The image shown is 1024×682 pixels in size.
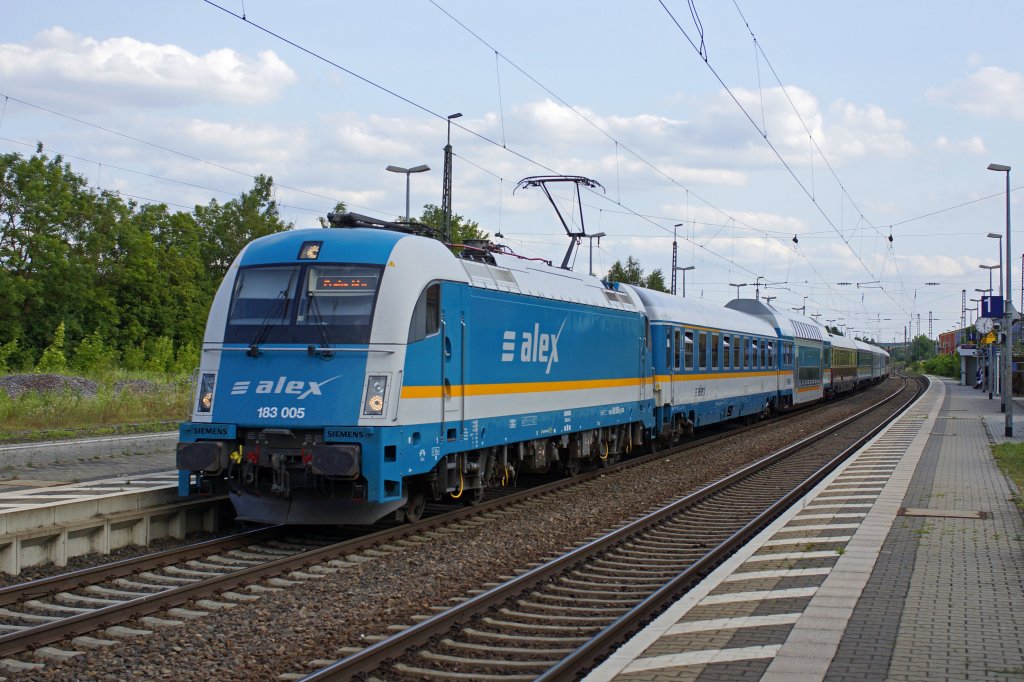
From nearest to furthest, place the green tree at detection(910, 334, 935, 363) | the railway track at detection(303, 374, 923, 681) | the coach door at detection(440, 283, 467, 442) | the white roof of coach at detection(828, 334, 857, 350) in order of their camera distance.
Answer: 1. the railway track at detection(303, 374, 923, 681)
2. the coach door at detection(440, 283, 467, 442)
3. the white roof of coach at detection(828, 334, 857, 350)
4. the green tree at detection(910, 334, 935, 363)

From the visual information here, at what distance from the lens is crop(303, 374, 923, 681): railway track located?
7.04 metres

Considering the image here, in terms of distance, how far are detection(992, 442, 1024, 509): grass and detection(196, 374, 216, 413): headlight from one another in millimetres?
10973

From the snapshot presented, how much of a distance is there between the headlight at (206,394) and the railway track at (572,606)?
14.2 ft

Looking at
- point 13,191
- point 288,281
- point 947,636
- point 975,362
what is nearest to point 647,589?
point 947,636

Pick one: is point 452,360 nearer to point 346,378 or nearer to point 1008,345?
point 346,378

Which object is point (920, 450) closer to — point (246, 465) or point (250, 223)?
point (246, 465)

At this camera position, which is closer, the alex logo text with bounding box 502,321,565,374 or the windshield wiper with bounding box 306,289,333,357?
the windshield wiper with bounding box 306,289,333,357

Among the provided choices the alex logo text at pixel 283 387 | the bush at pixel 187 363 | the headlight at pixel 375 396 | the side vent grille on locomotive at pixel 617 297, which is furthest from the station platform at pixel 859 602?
the bush at pixel 187 363

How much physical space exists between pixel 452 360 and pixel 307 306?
78.0 inches

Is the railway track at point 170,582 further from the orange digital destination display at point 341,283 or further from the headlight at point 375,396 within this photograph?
the orange digital destination display at point 341,283

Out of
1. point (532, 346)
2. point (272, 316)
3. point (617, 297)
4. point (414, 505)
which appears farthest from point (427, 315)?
point (617, 297)

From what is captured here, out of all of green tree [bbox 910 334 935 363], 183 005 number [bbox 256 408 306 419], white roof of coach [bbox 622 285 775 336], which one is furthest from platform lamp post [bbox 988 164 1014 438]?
green tree [bbox 910 334 935 363]

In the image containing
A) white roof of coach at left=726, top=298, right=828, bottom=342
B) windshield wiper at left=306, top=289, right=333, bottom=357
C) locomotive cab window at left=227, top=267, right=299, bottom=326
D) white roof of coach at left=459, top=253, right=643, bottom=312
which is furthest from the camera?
white roof of coach at left=726, top=298, right=828, bottom=342

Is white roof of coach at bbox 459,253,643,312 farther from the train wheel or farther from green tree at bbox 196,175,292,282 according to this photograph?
green tree at bbox 196,175,292,282
